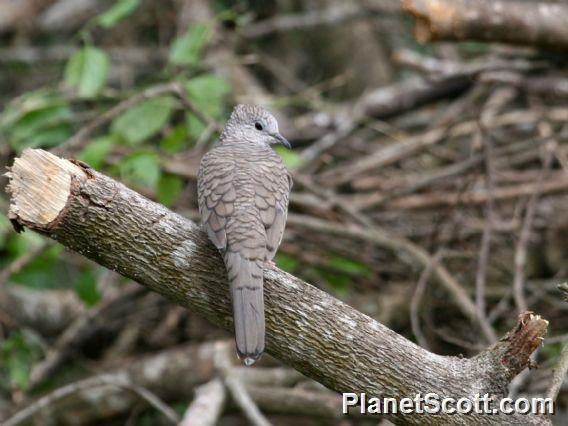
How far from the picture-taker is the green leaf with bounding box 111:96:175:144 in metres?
4.80

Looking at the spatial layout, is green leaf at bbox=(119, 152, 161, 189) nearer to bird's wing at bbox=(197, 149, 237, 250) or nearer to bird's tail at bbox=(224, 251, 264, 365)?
bird's wing at bbox=(197, 149, 237, 250)

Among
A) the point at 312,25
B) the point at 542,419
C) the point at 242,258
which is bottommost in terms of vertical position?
the point at 542,419

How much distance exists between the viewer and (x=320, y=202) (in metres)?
5.55

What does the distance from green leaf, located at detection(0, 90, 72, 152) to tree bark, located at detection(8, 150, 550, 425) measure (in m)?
2.26

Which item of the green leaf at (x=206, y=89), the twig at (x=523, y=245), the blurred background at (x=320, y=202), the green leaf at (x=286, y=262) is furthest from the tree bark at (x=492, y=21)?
the green leaf at (x=286, y=262)

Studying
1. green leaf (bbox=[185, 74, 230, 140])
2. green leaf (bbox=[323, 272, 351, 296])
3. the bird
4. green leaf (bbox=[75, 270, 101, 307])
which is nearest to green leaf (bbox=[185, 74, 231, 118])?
green leaf (bbox=[185, 74, 230, 140])

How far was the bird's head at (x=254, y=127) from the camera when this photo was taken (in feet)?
13.6

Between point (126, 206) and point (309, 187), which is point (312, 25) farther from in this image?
point (126, 206)

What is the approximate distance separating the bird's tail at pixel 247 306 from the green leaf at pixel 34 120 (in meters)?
2.42

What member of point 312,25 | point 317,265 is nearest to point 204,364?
point 317,265

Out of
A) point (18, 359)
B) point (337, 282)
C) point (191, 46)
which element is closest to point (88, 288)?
point (18, 359)

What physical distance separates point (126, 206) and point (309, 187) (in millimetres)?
2568

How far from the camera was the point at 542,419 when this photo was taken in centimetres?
275

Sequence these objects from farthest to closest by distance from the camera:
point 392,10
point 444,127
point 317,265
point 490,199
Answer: point 392,10, point 444,127, point 317,265, point 490,199
